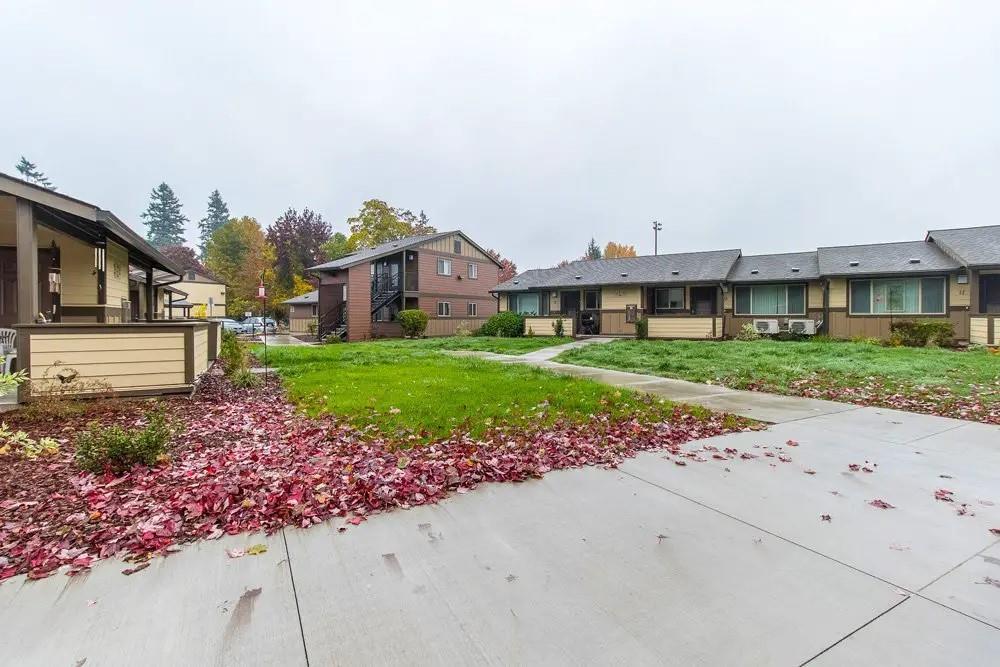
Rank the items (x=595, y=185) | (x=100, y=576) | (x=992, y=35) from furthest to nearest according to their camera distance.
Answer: (x=595, y=185), (x=992, y=35), (x=100, y=576)

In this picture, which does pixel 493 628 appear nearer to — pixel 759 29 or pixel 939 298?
pixel 759 29

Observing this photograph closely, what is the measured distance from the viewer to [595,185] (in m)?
31.4

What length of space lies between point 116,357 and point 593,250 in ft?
232

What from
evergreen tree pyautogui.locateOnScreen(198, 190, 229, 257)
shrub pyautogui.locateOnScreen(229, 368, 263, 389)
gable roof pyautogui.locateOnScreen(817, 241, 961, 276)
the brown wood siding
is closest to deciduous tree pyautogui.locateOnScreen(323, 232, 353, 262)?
the brown wood siding

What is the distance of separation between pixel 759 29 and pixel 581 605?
56.4ft

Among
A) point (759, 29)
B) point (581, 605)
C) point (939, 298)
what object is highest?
point (759, 29)

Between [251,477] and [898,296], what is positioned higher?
[898,296]

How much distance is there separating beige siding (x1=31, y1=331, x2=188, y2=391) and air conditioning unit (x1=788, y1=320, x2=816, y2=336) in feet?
70.2

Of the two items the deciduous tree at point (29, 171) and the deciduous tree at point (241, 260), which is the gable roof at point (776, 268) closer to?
the deciduous tree at point (241, 260)

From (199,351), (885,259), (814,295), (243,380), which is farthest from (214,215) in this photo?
(885,259)

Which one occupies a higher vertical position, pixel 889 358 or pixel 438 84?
pixel 438 84

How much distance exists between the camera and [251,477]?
3768 mm

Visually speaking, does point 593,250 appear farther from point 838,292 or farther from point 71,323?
point 71,323

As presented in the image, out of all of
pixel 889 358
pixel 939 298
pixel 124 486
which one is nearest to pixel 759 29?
pixel 889 358
